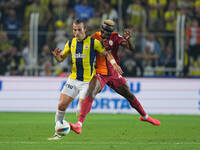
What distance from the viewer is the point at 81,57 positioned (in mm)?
9109

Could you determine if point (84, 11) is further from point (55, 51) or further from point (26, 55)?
point (55, 51)

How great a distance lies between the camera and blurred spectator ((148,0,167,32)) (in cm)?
1807

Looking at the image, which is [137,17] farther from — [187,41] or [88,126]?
[88,126]

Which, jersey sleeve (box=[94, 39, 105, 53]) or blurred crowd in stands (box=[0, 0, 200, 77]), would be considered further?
blurred crowd in stands (box=[0, 0, 200, 77])

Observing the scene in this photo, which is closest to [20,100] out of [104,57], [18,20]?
[18,20]

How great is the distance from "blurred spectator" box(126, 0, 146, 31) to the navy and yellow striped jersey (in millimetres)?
8824

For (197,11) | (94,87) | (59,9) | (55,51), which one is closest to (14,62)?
(59,9)

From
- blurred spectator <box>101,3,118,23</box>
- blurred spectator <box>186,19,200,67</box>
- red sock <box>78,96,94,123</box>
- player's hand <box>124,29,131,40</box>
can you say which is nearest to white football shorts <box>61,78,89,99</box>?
red sock <box>78,96,94,123</box>

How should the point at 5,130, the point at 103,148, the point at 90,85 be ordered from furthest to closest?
1. the point at 5,130
2. the point at 90,85
3. the point at 103,148

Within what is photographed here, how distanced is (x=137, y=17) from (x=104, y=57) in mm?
8186

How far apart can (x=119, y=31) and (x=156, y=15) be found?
243cm

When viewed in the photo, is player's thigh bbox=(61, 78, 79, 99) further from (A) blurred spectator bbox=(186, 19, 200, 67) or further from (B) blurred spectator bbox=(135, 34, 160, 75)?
(A) blurred spectator bbox=(186, 19, 200, 67)

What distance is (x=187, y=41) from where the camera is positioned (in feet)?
56.4

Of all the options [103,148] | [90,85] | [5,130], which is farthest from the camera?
[5,130]
